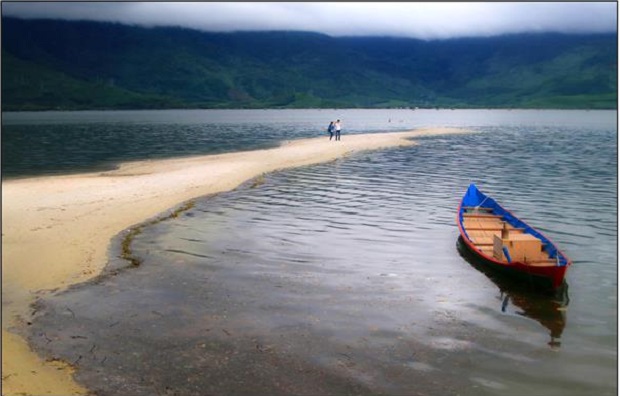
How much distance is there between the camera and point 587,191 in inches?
1613

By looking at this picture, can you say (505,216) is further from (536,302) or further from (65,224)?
(65,224)

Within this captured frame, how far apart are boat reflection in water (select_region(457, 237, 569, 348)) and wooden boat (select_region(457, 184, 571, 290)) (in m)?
0.34

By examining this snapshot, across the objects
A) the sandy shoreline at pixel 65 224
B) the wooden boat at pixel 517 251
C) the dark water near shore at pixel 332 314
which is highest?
the wooden boat at pixel 517 251

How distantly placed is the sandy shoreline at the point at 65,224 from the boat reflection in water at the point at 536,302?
42.4 ft

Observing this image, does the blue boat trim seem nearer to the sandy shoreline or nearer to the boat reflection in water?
the boat reflection in water

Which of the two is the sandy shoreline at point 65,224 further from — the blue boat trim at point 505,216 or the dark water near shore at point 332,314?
the blue boat trim at point 505,216

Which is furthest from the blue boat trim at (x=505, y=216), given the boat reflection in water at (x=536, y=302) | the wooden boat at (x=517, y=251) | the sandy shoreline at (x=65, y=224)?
the sandy shoreline at (x=65, y=224)

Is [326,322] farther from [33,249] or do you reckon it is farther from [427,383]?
[33,249]

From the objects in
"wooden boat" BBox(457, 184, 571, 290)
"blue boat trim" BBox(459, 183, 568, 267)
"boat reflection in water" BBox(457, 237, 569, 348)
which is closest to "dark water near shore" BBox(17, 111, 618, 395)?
"boat reflection in water" BBox(457, 237, 569, 348)

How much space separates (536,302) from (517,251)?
2115mm

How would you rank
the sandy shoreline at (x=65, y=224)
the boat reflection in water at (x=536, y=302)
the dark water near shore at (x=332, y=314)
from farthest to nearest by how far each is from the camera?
the boat reflection in water at (x=536, y=302) → the sandy shoreline at (x=65, y=224) → the dark water near shore at (x=332, y=314)

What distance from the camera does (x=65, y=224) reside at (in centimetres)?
2659

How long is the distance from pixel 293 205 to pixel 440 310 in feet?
62.1

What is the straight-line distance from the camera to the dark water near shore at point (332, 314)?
12.9 meters
